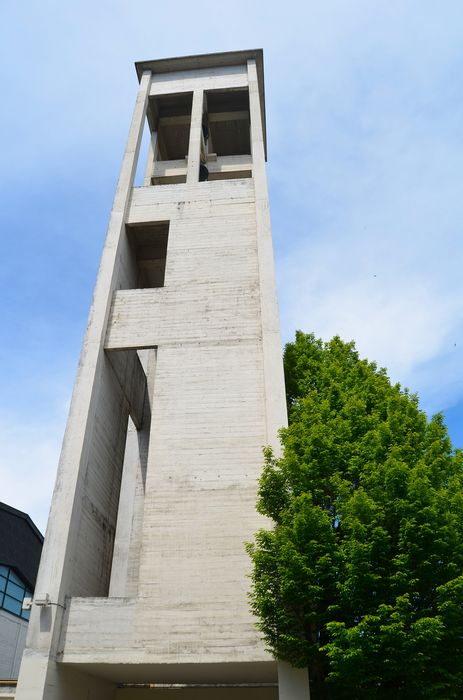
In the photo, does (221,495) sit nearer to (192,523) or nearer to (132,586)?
(192,523)

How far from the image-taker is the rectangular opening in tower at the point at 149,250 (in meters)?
21.4

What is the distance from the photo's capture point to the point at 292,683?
11.6 meters

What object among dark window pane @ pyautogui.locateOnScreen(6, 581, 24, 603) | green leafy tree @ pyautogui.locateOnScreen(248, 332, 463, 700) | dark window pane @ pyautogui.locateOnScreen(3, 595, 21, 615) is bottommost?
green leafy tree @ pyautogui.locateOnScreen(248, 332, 463, 700)

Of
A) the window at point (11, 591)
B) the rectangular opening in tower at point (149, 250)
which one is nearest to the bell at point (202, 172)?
the rectangular opening in tower at point (149, 250)

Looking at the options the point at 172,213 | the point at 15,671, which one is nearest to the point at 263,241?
the point at 172,213

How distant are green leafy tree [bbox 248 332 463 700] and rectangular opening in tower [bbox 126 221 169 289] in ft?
38.1

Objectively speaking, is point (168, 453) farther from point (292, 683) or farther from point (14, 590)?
point (14, 590)

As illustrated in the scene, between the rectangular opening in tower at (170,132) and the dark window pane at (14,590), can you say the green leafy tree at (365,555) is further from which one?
the dark window pane at (14,590)

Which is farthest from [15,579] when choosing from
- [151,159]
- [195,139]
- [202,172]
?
[195,139]

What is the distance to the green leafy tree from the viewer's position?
32.3 ft

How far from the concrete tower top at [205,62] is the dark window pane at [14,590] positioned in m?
28.5

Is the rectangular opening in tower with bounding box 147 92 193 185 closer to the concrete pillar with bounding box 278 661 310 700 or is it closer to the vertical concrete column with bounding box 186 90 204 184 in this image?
the vertical concrete column with bounding box 186 90 204 184

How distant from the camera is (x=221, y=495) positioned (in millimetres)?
14500

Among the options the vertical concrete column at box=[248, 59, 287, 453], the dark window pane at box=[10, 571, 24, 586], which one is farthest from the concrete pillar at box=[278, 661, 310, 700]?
the dark window pane at box=[10, 571, 24, 586]
